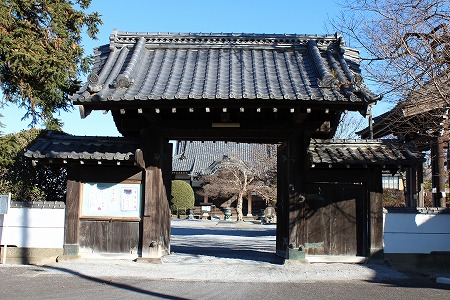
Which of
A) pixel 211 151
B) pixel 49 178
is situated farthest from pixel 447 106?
pixel 211 151

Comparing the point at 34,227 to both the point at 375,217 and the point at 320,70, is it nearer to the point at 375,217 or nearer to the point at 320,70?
the point at 320,70

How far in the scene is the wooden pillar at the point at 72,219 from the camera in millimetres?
10558

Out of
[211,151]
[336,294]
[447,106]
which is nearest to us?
[336,294]

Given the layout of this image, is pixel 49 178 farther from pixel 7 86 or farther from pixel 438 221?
pixel 438 221

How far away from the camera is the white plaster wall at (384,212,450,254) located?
35.2 feet

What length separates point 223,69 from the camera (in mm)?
11148

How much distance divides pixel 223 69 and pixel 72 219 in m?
4.65

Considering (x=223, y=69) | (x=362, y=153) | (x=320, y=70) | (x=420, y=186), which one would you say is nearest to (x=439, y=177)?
(x=420, y=186)

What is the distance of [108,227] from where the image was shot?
10.7 meters

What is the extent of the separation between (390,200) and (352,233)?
14.8 meters

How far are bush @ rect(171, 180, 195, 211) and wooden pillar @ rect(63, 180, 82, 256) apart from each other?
2609cm

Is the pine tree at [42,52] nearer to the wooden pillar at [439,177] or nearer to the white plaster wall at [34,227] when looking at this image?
the white plaster wall at [34,227]

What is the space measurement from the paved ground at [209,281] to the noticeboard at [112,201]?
0.98 m

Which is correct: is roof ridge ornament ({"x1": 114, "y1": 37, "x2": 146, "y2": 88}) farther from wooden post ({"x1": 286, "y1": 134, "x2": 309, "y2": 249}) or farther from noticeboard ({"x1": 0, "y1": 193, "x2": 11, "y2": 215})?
wooden post ({"x1": 286, "y1": 134, "x2": 309, "y2": 249})
